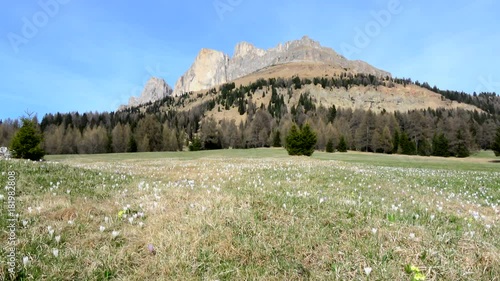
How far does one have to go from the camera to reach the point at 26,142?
141 ft

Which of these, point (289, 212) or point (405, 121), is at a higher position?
point (405, 121)

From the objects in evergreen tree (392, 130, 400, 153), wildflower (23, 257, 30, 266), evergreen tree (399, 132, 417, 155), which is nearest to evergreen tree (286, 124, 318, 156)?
evergreen tree (399, 132, 417, 155)

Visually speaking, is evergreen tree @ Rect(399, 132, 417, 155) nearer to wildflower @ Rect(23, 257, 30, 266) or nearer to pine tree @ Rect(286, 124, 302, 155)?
pine tree @ Rect(286, 124, 302, 155)

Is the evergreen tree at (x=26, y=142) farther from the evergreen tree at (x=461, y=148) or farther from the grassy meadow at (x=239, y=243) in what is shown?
the evergreen tree at (x=461, y=148)

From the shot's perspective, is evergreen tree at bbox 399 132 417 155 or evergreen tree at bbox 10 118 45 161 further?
evergreen tree at bbox 399 132 417 155

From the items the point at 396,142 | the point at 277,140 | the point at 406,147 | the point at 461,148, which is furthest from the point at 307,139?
the point at 461,148

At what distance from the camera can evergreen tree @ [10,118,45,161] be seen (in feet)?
139

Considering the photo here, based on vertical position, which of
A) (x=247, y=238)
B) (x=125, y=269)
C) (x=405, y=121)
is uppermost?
(x=405, y=121)

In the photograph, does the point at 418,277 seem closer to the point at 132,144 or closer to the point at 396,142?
the point at 132,144

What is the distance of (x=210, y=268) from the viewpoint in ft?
13.3

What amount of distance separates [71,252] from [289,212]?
405 cm

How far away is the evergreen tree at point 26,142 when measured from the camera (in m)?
42.2

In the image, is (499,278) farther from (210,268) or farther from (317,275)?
(210,268)

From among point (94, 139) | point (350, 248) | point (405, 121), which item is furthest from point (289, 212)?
point (405, 121)
